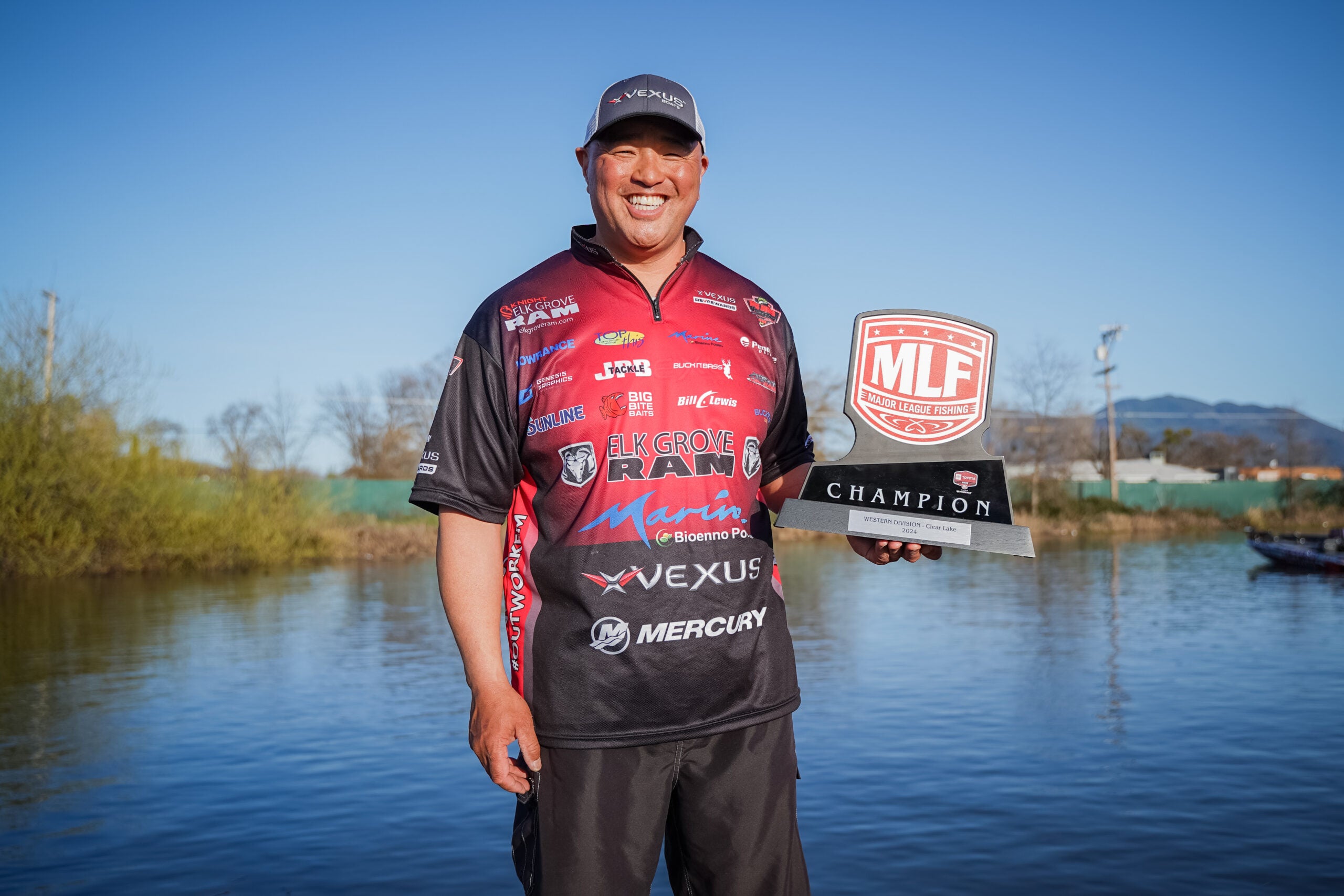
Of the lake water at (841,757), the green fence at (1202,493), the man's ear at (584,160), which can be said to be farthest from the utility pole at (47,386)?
the green fence at (1202,493)

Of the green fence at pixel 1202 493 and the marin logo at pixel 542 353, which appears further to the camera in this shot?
the green fence at pixel 1202 493

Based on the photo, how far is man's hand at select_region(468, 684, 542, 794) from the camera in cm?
202

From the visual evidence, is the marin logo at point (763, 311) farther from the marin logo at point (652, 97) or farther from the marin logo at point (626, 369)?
the marin logo at point (652, 97)

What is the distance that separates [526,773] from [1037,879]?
3730 millimetres

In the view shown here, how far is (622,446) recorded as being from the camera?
2.10 m

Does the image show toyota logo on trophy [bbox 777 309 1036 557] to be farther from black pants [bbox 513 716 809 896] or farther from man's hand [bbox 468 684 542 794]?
man's hand [bbox 468 684 542 794]

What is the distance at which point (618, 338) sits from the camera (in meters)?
2.16

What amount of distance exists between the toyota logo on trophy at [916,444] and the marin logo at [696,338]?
0.95 ft

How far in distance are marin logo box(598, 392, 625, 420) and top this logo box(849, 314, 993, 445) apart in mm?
499

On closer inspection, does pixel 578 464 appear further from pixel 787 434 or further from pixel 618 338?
pixel 787 434

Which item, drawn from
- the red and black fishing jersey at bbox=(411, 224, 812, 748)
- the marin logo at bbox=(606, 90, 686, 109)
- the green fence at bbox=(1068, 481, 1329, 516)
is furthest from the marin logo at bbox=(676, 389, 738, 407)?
the green fence at bbox=(1068, 481, 1329, 516)

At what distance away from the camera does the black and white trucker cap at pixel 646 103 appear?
2137 mm

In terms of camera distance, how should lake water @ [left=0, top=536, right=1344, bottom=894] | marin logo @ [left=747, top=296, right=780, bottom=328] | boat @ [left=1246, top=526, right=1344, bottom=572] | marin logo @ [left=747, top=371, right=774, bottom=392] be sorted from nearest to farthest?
marin logo @ [left=747, top=371, right=774, bottom=392], marin logo @ [left=747, top=296, right=780, bottom=328], lake water @ [left=0, top=536, right=1344, bottom=894], boat @ [left=1246, top=526, right=1344, bottom=572]

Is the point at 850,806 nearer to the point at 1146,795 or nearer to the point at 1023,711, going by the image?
the point at 1146,795
